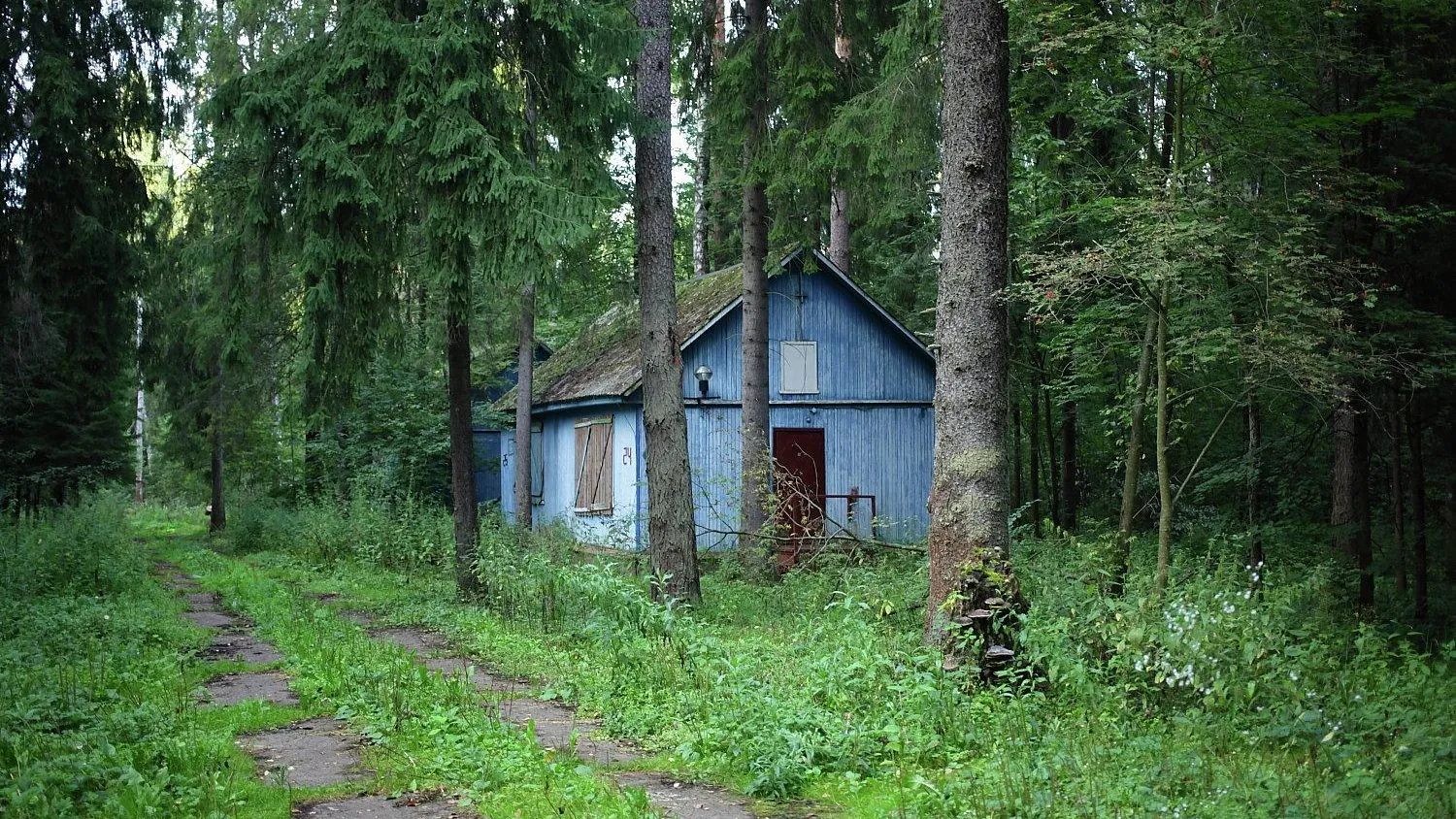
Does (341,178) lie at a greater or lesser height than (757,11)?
lesser

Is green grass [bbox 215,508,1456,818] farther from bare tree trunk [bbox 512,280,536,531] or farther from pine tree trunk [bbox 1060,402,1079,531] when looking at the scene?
bare tree trunk [bbox 512,280,536,531]

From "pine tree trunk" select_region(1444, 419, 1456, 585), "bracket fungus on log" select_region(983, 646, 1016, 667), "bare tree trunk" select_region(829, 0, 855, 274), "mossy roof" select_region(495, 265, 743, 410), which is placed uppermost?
"bare tree trunk" select_region(829, 0, 855, 274)

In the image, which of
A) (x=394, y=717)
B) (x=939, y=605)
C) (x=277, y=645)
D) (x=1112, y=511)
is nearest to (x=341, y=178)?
(x=277, y=645)

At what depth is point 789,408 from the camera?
19781mm

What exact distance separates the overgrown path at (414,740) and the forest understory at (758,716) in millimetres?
25

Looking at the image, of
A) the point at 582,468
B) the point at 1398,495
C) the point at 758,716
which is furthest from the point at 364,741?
the point at 582,468

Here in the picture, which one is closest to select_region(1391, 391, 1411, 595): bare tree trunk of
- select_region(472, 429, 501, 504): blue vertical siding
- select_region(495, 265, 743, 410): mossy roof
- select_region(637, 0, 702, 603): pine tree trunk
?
select_region(637, 0, 702, 603): pine tree trunk

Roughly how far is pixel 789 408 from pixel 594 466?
3.89 meters

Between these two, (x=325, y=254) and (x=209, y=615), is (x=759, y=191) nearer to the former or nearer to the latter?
(x=325, y=254)

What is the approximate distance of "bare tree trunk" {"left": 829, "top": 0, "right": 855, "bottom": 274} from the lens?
14672 millimetres

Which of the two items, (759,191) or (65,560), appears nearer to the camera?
(65,560)

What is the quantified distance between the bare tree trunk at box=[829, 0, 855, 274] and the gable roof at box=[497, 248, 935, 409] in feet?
7.07

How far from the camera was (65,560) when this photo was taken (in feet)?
43.6

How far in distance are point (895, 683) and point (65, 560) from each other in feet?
38.2
